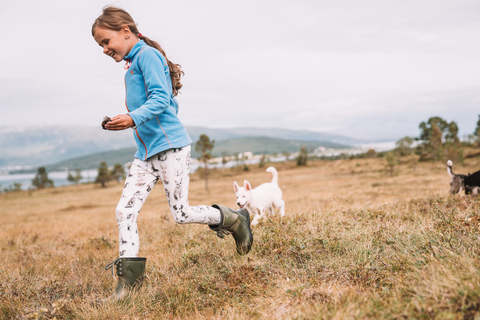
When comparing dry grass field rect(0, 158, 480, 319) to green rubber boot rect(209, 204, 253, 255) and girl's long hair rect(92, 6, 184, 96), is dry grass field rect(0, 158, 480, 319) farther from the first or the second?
girl's long hair rect(92, 6, 184, 96)

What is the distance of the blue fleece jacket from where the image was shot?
3.44m

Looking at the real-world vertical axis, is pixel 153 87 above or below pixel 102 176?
above

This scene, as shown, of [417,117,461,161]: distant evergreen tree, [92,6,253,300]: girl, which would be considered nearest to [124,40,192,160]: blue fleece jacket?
[92,6,253,300]: girl

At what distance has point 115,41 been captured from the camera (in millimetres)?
3605

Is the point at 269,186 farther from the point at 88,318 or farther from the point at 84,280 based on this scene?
the point at 88,318

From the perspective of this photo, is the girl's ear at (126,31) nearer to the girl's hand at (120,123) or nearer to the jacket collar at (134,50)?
the jacket collar at (134,50)

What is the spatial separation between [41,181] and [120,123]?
10069 cm

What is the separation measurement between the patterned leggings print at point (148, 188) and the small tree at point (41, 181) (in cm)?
9719

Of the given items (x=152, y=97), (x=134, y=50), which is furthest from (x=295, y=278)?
(x=134, y=50)

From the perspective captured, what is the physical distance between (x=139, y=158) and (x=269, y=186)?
436 cm

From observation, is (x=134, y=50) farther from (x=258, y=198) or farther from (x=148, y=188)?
(x=258, y=198)

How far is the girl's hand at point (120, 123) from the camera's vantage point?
2.98 metres

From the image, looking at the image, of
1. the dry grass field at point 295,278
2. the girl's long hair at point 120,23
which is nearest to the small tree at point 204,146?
the dry grass field at point 295,278

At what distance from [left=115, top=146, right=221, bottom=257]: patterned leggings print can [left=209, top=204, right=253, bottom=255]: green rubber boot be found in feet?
1.74
